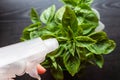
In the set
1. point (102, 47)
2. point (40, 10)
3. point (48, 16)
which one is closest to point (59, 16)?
point (48, 16)

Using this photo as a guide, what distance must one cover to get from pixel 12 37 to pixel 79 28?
1.14 ft

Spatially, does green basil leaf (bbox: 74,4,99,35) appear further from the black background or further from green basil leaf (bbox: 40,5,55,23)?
the black background

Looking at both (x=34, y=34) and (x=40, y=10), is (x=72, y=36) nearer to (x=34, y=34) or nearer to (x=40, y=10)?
(x=34, y=34)

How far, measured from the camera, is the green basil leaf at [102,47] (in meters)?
0.58

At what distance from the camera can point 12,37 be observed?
33.0 inches

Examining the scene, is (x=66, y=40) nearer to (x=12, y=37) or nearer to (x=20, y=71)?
(x=20, y=71)

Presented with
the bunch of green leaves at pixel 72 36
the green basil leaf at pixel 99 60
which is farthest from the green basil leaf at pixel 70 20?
the green basil leaf at pixel 99 60

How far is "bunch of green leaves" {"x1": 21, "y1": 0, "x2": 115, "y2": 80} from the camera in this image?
21.8 inches

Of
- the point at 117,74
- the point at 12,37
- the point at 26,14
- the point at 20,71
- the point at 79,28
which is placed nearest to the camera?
the point at 20,71

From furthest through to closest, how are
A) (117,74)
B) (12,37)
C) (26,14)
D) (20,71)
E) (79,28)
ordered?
(26,14), (12,37), (117,74), (79,28), (20,71)

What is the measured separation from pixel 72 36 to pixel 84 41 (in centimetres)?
3

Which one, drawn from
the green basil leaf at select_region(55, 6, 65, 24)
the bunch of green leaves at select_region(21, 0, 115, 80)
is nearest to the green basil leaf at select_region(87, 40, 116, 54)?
the bunch of green leaves at select_region(21, 0, 115, 80)

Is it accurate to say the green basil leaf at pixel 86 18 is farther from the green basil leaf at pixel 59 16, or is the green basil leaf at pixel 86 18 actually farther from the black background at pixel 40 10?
the black background at pixel 40 10

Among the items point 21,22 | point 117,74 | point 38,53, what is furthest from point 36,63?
point 21,22
